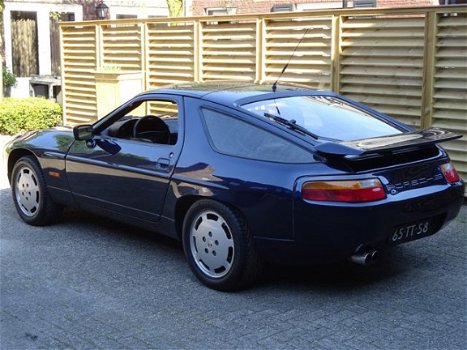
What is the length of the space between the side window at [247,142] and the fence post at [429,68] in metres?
3.43

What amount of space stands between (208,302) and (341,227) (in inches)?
43.1

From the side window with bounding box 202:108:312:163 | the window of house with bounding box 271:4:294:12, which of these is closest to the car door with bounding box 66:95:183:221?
the side window with bounding box 202:108:312:163

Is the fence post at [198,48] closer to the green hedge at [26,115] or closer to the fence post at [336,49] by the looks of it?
the fence post at [336,49]

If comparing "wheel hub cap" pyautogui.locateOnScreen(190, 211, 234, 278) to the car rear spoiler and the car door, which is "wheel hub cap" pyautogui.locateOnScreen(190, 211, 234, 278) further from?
the car rear spoiler

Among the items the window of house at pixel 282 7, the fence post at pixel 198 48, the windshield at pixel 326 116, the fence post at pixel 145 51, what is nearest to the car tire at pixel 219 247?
the windshield at pixel 326 116

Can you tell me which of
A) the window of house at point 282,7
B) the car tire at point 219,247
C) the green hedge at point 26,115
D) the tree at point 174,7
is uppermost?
the window of house at point 282,7

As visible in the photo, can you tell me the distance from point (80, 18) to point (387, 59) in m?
14.0

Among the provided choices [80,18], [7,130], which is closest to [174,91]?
[7,130]

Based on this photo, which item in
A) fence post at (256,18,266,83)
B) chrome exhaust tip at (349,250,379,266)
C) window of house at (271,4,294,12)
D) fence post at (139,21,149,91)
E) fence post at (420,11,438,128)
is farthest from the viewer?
window of house at (271,4,294,12)

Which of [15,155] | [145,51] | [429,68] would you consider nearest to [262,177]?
[15,155]

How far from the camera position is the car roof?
558cm

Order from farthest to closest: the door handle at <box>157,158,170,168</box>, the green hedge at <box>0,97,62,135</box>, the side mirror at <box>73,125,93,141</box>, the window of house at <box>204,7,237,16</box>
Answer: the window of house at <box>204,7,237,16</box> → the green hedge at <box>0,97,62,135</box> → the side mirror at <box>73,125,93,141</box> → the door handle at <box>157,158,170,168</box>

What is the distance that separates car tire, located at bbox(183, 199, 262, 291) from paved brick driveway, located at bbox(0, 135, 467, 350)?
119mm

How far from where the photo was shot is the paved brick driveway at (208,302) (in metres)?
4.33
